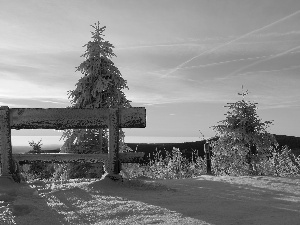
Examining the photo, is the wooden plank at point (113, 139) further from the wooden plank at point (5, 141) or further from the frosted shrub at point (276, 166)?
the frosted shrub at point (276, 166)

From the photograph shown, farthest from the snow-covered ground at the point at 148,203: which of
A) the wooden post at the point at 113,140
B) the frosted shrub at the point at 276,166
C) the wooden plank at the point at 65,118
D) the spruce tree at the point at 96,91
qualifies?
the spruce tree at the point at 96,91

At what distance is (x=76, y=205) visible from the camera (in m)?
4.27

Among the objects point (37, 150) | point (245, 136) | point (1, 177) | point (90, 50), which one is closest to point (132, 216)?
point (1, 177)

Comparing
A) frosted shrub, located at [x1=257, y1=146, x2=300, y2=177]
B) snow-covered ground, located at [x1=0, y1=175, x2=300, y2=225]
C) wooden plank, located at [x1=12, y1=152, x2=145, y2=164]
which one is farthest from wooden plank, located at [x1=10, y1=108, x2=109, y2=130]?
frosted shrub, located at [x1=257, y1=146, x2=300, y2=177]

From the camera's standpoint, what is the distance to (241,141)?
15891mm

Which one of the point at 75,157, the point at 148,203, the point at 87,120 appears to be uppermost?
the point at 87,120

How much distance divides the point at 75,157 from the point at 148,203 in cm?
257

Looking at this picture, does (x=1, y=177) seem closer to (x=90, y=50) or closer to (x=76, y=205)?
(x=76, y=205)

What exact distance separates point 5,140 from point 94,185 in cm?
209

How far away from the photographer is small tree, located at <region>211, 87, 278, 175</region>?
15500mm

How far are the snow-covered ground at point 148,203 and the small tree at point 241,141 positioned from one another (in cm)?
976

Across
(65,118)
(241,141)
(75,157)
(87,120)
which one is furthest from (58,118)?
(241,141)

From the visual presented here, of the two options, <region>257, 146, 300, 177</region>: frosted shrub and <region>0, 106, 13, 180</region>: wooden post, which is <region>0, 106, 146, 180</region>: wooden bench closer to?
<region>0, 106, 13, 180</region>: wooden post

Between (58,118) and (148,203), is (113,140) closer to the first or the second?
(58,118)
